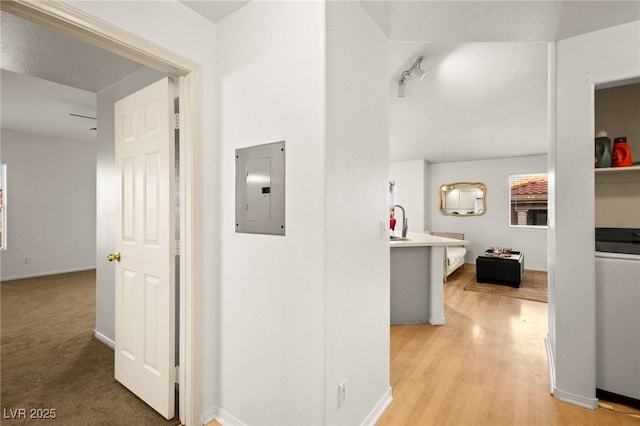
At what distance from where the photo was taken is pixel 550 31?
2070 millimetres

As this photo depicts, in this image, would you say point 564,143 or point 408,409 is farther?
point 564,143

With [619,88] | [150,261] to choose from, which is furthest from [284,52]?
[619,88]

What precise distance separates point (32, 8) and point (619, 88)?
3736 millimetres

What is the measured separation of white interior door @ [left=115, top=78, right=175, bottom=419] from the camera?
6.38 ft

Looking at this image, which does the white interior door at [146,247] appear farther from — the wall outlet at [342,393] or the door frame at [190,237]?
the wall outlet at [342,393]

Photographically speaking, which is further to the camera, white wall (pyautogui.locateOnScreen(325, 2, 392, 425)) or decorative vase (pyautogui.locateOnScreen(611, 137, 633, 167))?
decorative vase (pyautogui.locateOnScreen(611, 137, 633, 167))

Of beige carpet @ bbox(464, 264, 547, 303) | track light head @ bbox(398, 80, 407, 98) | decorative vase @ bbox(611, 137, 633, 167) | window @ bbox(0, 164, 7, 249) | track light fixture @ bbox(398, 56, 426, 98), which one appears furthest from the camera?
window @ bbox(0, 164, 7, 249)

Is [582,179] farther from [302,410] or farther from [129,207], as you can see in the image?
[129,207]

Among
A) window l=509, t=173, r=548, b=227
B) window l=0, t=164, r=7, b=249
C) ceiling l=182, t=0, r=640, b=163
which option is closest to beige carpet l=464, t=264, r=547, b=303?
window l=509, t=173, r=548, b=227

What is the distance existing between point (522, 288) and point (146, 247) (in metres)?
5.64

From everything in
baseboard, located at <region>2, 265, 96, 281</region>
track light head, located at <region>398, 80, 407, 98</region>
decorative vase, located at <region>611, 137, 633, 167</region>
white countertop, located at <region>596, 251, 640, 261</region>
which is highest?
track light head, located at <region>398, 80, 407, 98</region>

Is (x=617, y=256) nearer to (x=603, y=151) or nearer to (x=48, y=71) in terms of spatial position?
(x=603, y=151)

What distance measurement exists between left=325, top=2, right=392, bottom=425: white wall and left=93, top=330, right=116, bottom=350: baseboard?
8.04 ft

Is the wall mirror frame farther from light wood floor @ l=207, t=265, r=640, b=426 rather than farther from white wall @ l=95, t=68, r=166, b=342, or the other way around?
white wall @ l=95, t=68, r=166, b=342
